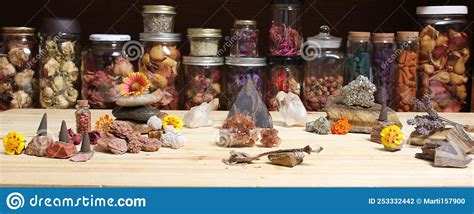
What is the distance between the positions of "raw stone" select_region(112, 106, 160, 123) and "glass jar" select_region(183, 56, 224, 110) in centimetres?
36

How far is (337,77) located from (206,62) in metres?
0.33

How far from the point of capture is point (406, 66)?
65.0 inches

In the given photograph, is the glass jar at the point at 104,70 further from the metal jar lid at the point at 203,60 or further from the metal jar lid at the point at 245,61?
the metal jar lid at the point at 245,61

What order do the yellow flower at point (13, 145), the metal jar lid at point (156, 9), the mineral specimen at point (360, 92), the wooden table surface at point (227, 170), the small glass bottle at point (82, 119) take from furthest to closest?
the metal jar lid at point (156, 9), the mineral specimen at point (360, 92), the small glass bottle at point (82, 119), the yellow flower at point (13, 145), the wooden table surface at point (227, 170)

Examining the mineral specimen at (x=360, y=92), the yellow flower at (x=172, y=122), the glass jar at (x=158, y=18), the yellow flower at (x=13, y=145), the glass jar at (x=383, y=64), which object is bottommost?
the yellow flower at (x=13, y=145)

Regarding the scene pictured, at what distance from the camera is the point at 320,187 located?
894 millimetres

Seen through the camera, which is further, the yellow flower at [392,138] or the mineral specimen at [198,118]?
the mineral specimen at [198,118]

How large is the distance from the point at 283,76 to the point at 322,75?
98 mm

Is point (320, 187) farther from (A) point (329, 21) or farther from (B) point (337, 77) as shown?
(A) point (329, 21)

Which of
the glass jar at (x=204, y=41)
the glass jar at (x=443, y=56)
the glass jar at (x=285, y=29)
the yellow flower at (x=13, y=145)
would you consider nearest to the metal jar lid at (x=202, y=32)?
the glass jar at (x=204, y=41)

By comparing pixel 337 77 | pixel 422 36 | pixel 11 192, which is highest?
pixel 422 36

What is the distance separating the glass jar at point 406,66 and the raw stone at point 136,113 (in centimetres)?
68

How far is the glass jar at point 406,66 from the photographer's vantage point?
165 cm

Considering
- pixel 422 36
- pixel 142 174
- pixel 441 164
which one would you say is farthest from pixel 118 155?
pixel 422 36
